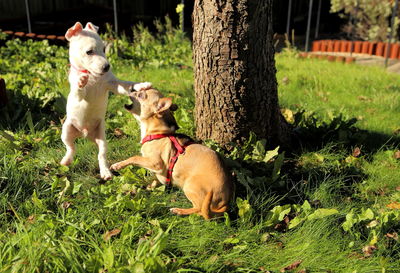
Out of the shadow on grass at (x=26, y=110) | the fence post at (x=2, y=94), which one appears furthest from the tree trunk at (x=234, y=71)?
the fence post at (x=2, y=94)

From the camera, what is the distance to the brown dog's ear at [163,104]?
10.1 ft

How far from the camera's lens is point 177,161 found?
3.25 meters

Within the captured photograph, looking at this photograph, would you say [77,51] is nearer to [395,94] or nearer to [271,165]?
[271,165]

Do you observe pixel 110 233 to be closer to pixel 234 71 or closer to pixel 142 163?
pixel 142 163

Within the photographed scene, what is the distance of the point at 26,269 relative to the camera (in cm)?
232

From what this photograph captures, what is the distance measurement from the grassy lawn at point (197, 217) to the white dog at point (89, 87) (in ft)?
1.33

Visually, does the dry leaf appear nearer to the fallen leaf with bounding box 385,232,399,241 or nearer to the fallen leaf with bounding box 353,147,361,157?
the fallen leaf with bounding box 385,232,399,241

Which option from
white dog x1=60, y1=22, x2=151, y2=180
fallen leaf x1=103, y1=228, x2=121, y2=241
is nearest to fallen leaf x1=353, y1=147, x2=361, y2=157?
white dog x1=60, y1=22, x2=151, y2=180

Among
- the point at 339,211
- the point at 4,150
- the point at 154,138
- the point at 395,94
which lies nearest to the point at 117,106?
the point at 4,150

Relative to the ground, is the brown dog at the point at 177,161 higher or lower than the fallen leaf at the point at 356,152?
higher

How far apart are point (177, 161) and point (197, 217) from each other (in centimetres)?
48

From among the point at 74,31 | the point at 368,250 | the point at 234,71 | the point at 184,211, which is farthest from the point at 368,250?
the point at 74,31

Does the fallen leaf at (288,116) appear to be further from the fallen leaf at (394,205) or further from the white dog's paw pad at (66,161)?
the white dog's paw pad at (66,161)

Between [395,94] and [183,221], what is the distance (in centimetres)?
437
